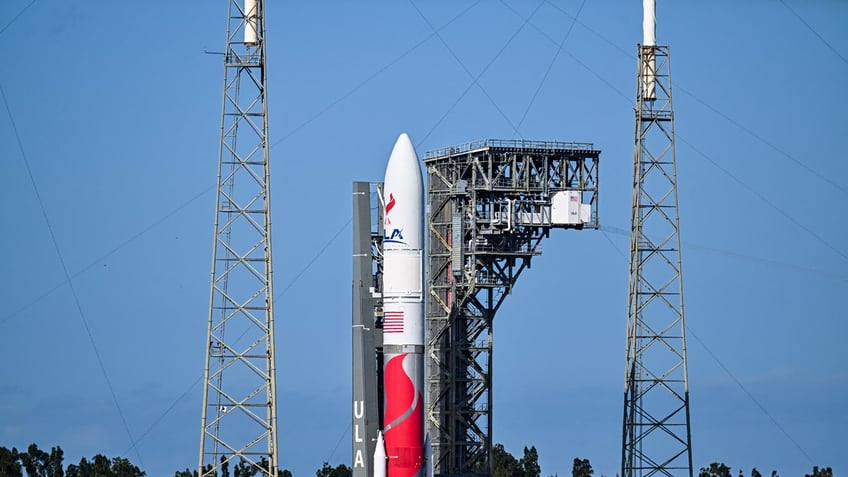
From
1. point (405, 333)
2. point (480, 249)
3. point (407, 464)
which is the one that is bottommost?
point (407, 464)

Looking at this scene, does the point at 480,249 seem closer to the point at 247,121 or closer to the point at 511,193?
the point at 511,193

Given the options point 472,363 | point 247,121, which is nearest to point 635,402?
point 472,363

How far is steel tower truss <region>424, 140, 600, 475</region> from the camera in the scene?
97.7 metres

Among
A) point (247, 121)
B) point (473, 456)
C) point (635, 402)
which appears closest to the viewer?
point (247, 121)

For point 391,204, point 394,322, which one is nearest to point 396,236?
point 391,204

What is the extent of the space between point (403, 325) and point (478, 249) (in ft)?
41.6

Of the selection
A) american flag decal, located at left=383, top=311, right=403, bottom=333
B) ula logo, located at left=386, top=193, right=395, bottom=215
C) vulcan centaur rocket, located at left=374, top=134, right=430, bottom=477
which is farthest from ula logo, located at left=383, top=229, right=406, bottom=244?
american flag decal, located at left=383, top=311, right=403, bottom=333

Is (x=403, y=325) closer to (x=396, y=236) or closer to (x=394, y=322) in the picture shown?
A: (x=394, y=322)

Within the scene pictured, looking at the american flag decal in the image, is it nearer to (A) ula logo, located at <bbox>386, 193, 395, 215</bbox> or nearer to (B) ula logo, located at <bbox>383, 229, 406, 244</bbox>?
(B) ula logo, located at <bbox>383, 229, 406, 244</bbox>

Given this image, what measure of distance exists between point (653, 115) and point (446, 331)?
14.2 metres

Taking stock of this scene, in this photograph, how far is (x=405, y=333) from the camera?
86.1 metres

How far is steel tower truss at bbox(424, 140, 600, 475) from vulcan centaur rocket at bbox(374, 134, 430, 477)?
10487mm

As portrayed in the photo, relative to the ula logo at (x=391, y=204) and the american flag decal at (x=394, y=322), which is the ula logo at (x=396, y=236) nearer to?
the ula logo at (x=391, y=204)

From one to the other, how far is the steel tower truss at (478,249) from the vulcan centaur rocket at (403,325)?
1049 cm
